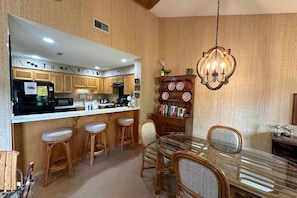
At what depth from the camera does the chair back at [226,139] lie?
6.80 feet

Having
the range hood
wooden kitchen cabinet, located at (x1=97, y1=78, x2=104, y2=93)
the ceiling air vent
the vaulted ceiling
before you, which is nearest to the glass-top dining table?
the ceiling air vent

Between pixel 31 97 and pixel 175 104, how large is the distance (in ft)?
11.9

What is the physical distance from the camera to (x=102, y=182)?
7.30 ft

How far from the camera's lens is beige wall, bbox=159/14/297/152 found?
3.04m

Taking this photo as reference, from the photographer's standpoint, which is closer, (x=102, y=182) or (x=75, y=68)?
(x=102, y=182)

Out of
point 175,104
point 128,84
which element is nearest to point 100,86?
point 128,84

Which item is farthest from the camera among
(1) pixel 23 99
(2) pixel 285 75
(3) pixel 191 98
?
(3) pixel 191 98

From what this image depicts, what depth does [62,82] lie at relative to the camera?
17.6ft

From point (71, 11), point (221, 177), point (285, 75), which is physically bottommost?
point (221, 177)

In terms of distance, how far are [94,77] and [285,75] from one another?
21.0 feet

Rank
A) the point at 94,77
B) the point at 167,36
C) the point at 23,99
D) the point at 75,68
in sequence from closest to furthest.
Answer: the point at 23,99 → the point at 167,36 → the point at 75,68 → the point at 94,77

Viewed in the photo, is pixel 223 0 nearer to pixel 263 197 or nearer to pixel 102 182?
pixel 263 197

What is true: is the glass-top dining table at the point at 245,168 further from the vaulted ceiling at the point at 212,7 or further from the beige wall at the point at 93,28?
the vaulted ceiling at the point at 212,7

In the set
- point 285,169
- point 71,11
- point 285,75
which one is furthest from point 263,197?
point 71,11
